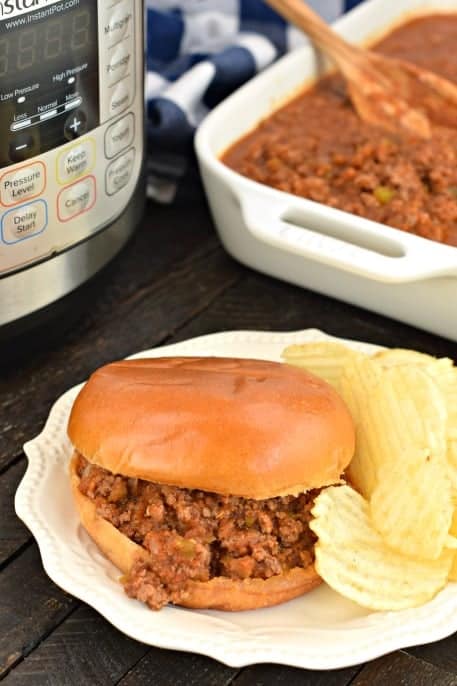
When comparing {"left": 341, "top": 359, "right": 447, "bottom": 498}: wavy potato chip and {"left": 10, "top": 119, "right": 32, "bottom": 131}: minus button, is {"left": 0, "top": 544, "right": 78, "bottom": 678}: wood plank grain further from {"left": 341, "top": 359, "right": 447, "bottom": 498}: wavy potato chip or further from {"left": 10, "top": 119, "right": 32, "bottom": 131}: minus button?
{"left": 10, "top": 119, "right": 32, "bottom": 131}: minus button

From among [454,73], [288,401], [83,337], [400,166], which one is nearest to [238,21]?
[454,73]

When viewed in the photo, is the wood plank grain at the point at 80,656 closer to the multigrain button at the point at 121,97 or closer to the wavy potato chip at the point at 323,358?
the wavy potato chip at the point at 323,358

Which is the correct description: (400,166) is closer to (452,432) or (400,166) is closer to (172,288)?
(172,288)

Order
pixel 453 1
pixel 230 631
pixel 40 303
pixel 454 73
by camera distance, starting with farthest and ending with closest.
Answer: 1. pixel 453 1
2. pixel 454 73
3. pixel 40 303
4. pixel 230 631

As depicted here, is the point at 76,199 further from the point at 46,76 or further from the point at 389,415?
the point at 389,415

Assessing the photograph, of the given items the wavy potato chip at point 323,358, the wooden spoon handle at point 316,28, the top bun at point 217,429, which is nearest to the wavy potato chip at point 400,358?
the wavy potato chip at point 323,358

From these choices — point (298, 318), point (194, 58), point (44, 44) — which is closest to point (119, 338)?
point (298, 318)

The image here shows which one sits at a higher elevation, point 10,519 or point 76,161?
point 76,161
